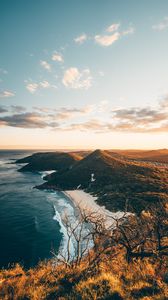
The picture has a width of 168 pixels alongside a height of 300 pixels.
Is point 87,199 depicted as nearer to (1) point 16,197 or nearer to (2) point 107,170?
(1) point 16,197

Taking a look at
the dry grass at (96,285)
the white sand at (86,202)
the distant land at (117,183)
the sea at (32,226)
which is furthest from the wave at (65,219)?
the dry grass at (96,285)

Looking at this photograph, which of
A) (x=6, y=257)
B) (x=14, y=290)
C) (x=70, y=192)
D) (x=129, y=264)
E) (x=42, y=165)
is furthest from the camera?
(x=42, y=165)

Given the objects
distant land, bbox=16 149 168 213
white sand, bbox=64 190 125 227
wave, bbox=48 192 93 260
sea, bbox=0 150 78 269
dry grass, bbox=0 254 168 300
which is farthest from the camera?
distant land, bbox=16 149 168 213

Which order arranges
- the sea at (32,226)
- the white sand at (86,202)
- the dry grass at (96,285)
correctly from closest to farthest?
the dry grass at (96,285) < the sea at (32,226) < the white sand at (86,202)

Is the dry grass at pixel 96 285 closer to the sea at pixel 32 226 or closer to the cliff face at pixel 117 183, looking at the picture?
the sea at pixel 32 226

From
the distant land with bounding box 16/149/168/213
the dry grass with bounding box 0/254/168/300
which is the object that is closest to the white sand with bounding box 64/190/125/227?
the distant land with bounding box 16/149/168/213

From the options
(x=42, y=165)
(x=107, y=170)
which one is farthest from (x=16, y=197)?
(x=42, y=165)

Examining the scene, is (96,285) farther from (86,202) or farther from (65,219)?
(86,202)

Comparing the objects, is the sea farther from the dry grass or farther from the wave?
the dry grass
